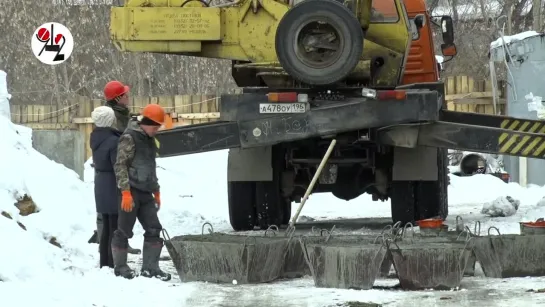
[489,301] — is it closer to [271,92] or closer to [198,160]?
[271,92]

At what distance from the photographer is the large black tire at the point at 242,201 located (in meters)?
13.8

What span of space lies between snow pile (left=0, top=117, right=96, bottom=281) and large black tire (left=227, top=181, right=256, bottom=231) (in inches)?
63.6

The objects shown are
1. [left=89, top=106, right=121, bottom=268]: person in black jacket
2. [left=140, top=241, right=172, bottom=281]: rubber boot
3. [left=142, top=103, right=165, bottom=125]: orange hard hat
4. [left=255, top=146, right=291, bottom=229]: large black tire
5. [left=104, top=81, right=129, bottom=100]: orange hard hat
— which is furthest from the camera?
[left=255, top=146, right=291, bottom=229]: large black tire

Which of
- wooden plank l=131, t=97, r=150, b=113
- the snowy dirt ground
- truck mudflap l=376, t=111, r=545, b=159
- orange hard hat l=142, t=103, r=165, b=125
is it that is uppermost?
wooden plank l=131, t=97, r=150, b=113

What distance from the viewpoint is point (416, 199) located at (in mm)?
13539

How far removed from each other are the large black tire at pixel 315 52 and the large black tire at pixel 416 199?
2.15 meters

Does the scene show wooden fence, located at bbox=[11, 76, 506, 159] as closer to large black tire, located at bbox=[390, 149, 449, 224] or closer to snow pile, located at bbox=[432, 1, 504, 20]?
large black tire, located at bbox=[390, 149, 449, 224]

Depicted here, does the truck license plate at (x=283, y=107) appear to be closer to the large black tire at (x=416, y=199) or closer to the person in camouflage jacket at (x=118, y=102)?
the person in camouflage jacket at (x=118, y=102)

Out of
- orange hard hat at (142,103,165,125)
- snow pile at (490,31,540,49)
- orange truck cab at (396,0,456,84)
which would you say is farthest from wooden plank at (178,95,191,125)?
orange hard hat at (142,103,165,125)

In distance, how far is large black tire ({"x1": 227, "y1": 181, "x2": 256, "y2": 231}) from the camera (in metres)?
13.8

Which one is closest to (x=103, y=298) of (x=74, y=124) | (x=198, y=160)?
(x=198, y=160)

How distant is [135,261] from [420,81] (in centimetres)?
441

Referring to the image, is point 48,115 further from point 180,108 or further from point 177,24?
point 177,24

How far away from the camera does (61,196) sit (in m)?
13.3
